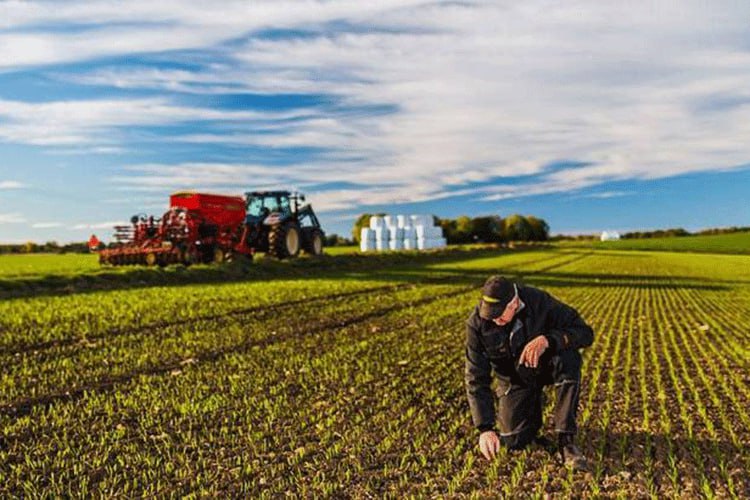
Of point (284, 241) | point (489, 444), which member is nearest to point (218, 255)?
point (284, 241)

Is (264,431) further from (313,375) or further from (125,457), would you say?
(313,375)

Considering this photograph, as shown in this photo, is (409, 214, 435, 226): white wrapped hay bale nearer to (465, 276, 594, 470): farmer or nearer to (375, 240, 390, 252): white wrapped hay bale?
(375, 240, 390, 252): white wrapped hay bale

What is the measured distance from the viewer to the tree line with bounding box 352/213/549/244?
292 ft

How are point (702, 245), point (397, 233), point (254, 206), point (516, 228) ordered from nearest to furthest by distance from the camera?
point (254, 206), point (397, 233), point (702, 245), point (516, 228)

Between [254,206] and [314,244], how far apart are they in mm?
3532

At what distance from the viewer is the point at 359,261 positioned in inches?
1415

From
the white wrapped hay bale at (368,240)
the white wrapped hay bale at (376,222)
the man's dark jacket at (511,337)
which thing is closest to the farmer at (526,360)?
the man's dark jacket at (511,337)

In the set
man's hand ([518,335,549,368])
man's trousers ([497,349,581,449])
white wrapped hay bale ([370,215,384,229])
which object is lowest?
man's trousers ([497,349,581,449])

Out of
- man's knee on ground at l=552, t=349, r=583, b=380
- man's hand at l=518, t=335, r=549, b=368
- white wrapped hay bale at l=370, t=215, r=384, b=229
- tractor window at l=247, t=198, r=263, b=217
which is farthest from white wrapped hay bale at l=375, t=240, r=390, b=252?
man's hand at l=518, t=335, r=549, b=368

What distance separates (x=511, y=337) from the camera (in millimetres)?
5719

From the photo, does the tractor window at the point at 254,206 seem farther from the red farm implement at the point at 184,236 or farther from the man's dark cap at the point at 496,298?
the man's dark cap at the point at 496,298

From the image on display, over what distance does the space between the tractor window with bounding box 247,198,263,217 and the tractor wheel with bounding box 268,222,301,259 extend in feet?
5.32

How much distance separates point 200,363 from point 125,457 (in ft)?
12.6

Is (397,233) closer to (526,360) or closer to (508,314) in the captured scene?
(526,360)
